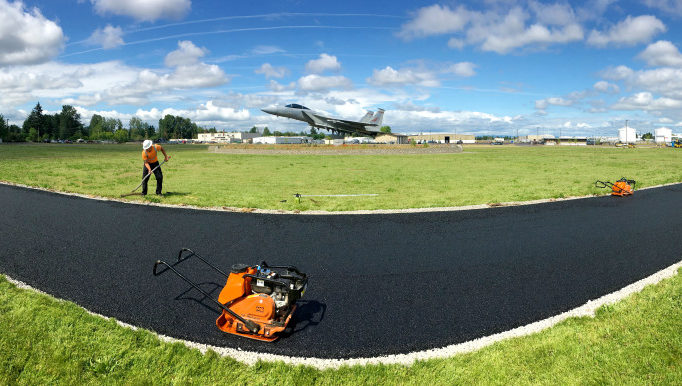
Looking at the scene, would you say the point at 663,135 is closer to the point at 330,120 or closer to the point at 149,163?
the point at 330,120

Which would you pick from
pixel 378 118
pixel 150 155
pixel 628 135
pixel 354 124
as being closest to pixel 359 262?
pixel 150 155

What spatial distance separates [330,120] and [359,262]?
46555 mm

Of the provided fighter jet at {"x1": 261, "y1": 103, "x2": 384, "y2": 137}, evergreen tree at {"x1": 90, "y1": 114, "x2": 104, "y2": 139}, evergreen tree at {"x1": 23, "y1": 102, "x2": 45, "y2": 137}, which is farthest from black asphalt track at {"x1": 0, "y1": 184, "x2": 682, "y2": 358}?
evergreen tree at {"x1": 90, "y1": 114, "x2": 104, "y2": 139}

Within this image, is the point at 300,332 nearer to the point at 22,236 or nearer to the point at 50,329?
the point at 50,329

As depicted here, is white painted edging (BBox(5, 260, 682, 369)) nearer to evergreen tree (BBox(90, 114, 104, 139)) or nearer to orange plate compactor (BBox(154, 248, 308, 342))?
orange plate compactor (BBox(154, 248, 308, 342))

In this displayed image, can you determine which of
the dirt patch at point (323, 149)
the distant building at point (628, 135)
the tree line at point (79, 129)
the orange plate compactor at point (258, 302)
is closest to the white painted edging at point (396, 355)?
the orange plate compactor at point (258, 302)

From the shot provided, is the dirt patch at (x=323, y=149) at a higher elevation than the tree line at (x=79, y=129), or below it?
below

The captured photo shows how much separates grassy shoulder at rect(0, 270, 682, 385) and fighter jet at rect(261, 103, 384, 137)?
44149 millimetres

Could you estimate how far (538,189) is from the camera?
52.4ft

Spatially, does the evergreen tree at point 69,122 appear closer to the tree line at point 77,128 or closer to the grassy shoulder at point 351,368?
the tree line at point 77,128

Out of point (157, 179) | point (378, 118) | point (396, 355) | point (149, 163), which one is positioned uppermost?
point (378, 118)

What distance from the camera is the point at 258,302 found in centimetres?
442

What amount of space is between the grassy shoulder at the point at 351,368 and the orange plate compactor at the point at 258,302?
474 mm

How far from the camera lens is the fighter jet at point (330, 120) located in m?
48.1
